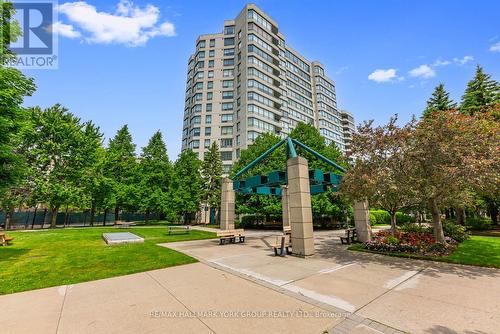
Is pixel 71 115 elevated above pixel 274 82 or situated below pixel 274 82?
below

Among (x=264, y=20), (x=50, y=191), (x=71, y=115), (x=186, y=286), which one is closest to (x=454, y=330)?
(x=186, y=286)

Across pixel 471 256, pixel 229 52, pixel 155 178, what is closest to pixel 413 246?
pixel 471 256

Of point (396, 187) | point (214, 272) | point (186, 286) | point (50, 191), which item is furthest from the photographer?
point (50, 191)

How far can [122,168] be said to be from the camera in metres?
41.1

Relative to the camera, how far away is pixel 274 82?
57.7 m

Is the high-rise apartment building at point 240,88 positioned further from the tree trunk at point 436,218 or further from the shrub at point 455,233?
the tree trunk at point 436,218

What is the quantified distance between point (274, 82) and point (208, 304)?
2259 inches

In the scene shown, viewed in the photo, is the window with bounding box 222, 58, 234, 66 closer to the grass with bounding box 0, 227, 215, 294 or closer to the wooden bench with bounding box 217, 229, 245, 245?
the wooden bench with bounding box 217, 229, 245, 245

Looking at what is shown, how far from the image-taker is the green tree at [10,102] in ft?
35.9

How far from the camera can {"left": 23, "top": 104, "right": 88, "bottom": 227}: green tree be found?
3003cm

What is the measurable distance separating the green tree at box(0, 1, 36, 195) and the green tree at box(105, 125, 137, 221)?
25497 millimetres

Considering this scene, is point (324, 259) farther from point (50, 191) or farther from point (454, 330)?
point (50, 191)

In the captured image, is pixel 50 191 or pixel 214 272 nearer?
pixel 214 272

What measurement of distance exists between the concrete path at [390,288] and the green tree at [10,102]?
35.2 ft
